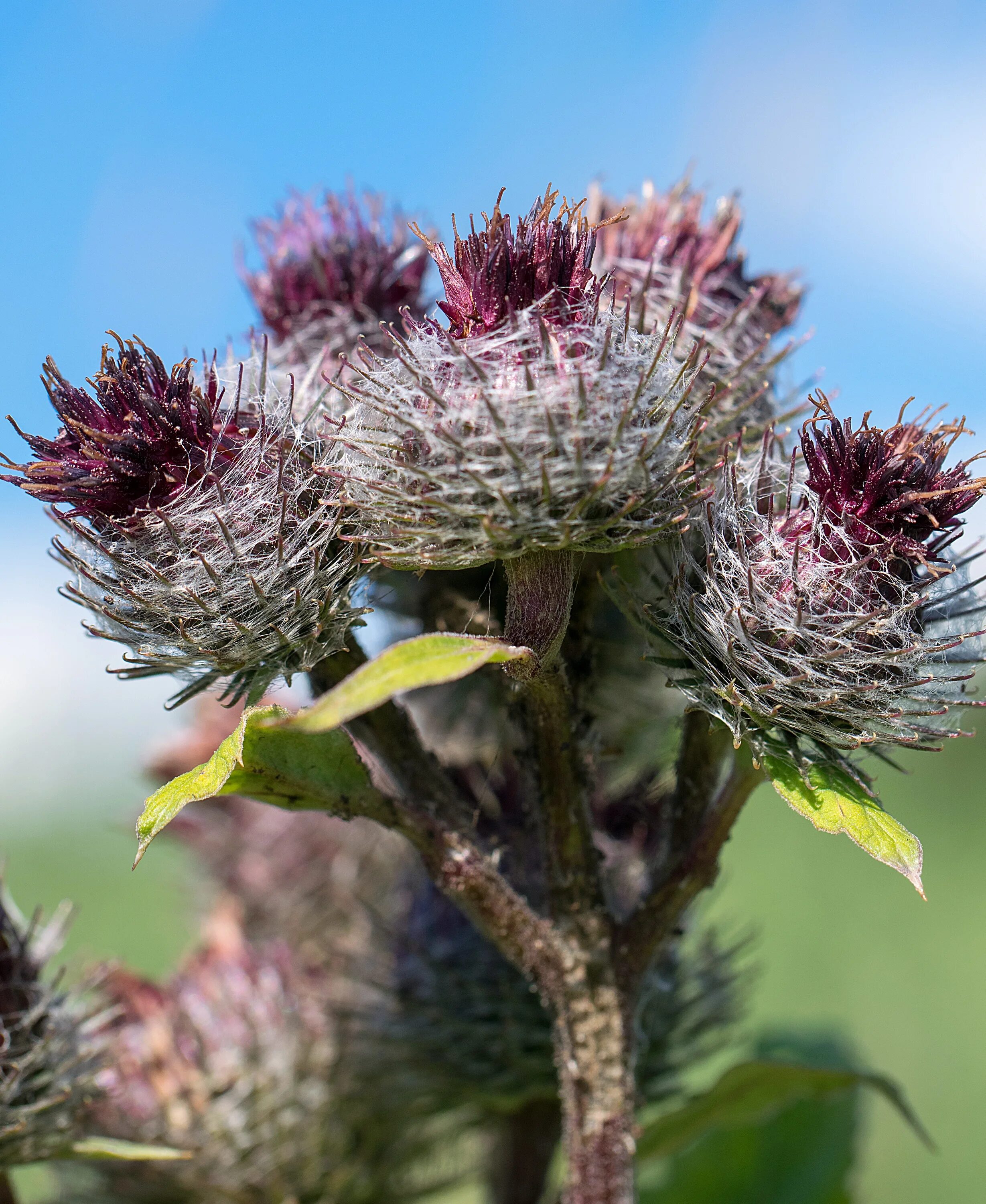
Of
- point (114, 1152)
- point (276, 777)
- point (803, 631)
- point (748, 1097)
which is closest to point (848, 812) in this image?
point (803, 631)

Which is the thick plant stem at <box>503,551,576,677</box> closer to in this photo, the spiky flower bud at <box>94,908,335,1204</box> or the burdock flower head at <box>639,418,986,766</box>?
the burdock flower head at <box>639,418,986,766</box>

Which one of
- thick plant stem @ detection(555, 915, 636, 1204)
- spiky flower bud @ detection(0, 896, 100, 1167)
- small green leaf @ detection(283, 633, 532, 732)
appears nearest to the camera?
small green leaf @ detection(283, 633, 532, 732)

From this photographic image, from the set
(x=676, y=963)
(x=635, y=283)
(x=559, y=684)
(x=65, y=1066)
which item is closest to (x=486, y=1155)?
(x=676, y=963)

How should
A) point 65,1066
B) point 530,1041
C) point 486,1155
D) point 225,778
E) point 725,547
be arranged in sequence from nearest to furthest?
point 225,778
point 725,547
point 65,1066
point 530,1041
point 486,1155

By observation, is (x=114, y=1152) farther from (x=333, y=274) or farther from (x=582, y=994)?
(x=333, y=274)

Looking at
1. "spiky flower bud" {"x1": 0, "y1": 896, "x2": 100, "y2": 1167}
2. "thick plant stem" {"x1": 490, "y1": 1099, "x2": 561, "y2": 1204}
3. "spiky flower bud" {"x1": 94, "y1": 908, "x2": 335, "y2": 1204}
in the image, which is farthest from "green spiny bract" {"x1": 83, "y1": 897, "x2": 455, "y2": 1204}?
"spiky flower bud" {"x1": 0, "y1": 896, "x2": 100, "y2": 1167}

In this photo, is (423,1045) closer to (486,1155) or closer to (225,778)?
(486,1155)
